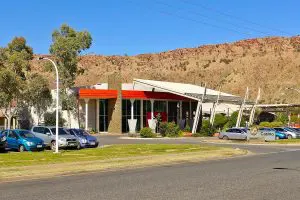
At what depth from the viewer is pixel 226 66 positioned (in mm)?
131000

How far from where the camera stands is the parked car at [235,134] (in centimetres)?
4903

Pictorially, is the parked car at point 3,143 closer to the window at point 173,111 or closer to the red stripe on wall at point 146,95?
the red stripe on wall at point 146,95

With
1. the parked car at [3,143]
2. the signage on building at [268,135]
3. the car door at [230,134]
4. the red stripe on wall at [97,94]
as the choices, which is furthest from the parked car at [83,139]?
the red stripe on wall at [97,94]

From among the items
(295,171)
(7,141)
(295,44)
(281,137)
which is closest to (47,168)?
(295,171)

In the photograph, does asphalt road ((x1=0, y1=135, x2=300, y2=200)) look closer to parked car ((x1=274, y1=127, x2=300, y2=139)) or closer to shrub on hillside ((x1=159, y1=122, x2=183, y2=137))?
shrub on hillside ((x1=159, y1=122, x2=183, y2=137))

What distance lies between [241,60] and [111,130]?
76.9 metres

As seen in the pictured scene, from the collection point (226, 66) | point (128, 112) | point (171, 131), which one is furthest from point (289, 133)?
point (226, 66)

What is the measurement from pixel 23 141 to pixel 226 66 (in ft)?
341

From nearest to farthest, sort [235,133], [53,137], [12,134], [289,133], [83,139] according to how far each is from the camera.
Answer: [12,134], [53,137], [83,139], [235,133], [289,133]

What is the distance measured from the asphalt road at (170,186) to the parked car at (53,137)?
14.4 meters

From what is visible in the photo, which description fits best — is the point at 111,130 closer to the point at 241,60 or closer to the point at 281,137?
the point at 281,137

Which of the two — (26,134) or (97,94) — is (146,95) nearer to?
(97,94)

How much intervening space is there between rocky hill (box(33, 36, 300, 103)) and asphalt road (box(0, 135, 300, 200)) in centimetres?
9290

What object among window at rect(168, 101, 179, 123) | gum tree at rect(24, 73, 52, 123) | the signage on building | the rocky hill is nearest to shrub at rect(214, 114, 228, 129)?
window at rect(168, 101, 179, 123)
